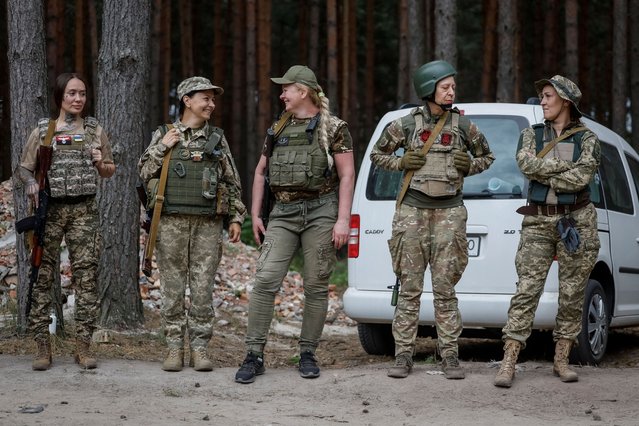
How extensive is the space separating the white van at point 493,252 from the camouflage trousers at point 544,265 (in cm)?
50

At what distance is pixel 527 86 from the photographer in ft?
105

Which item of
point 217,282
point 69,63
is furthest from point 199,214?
point 69,63

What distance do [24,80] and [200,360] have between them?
329 cm

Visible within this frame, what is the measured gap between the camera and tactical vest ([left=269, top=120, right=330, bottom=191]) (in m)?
6.73

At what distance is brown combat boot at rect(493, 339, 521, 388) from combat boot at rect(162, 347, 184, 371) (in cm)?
231

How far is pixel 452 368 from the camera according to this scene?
6.74m

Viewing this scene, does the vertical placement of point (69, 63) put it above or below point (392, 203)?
above

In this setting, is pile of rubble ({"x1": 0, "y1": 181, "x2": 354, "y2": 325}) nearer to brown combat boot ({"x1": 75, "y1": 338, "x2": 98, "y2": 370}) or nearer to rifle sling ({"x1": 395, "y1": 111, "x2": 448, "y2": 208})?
brown combat boot ({"x1": 75, "y1": 338, "x2": 98, "y2": 370})

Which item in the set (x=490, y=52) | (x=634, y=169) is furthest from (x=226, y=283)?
(x=490, y=52)

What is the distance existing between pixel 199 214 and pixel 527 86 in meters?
26.5

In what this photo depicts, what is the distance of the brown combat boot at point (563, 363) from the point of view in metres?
6.70

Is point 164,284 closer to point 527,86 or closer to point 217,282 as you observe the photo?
point 217,282

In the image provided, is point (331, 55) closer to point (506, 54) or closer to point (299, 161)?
point (506, 54)

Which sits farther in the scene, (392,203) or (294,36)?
(294,36)
